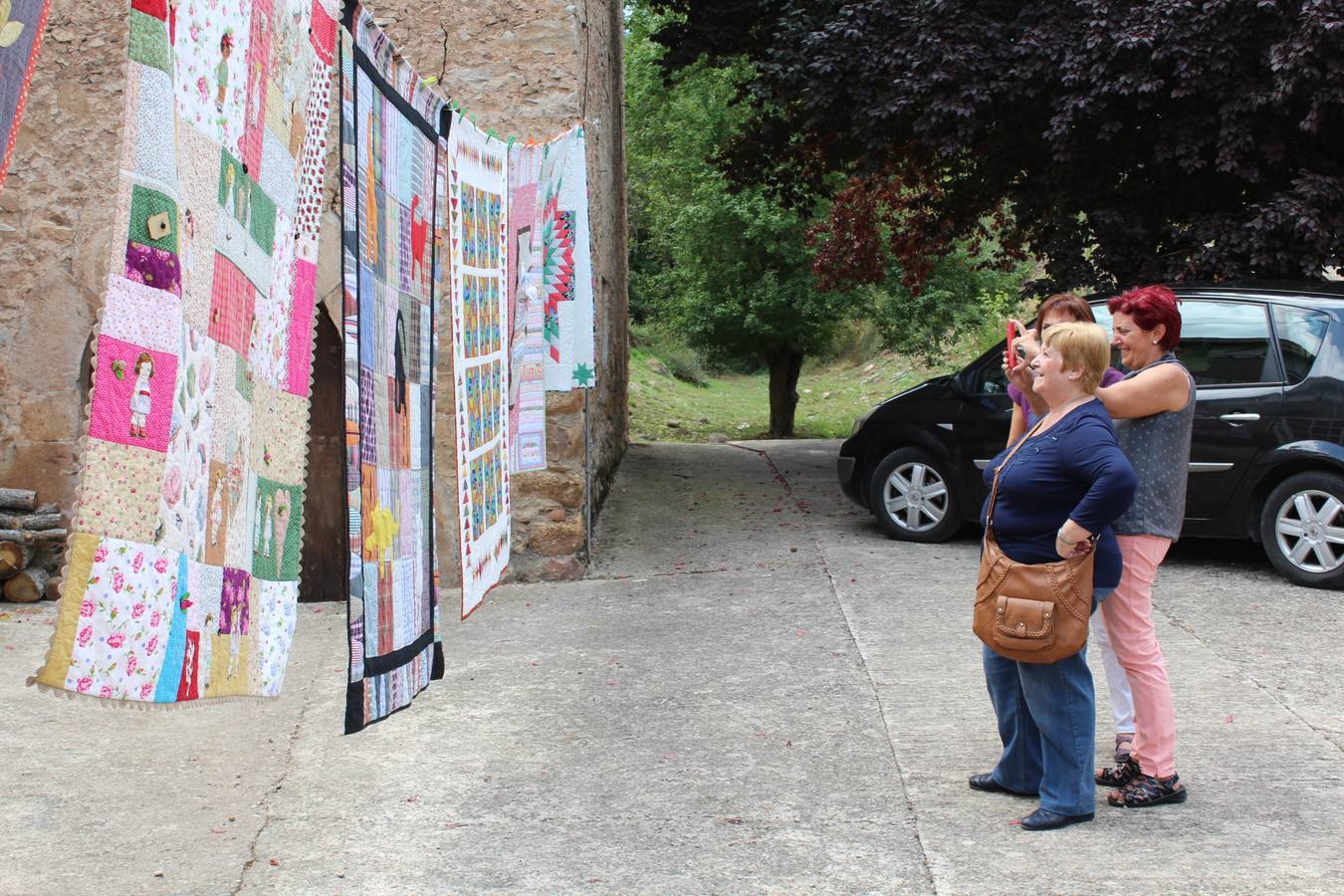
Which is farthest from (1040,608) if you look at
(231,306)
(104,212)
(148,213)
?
(104,212)

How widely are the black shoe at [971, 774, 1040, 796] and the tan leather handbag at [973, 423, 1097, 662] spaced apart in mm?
683

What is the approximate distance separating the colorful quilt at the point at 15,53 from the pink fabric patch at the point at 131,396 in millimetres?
392

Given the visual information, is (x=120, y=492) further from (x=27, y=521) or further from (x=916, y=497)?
(x=916, y=497)

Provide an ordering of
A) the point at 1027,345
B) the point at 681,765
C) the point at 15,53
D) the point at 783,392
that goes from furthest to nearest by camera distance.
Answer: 1. the point at 783,392
2. the point at 681,765
3. the point at 1027,345
4. the point at 15,53

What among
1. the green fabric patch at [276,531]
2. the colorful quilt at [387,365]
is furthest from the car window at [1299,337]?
the green fabric patch at [276,531]

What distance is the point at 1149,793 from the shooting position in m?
4.40

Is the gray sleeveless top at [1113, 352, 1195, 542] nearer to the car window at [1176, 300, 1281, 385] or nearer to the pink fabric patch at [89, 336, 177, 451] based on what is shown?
the pink fabric patch at [89, 336, 177, 451]

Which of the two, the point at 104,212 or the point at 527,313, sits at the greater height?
the point at 104,212

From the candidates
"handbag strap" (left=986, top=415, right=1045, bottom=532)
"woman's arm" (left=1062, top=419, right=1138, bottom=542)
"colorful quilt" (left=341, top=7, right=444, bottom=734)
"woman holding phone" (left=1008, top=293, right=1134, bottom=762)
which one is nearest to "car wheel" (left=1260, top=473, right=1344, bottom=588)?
"woman holding phone" (left=1008, top=293, right=1134, bottom=762)

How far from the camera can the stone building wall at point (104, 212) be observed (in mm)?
7770

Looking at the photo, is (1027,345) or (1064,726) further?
(1027,345)

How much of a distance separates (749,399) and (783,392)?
11521mm

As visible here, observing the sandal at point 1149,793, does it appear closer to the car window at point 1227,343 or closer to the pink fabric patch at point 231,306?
the pink fabric patch at point 231,306

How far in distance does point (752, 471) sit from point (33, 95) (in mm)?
7863
